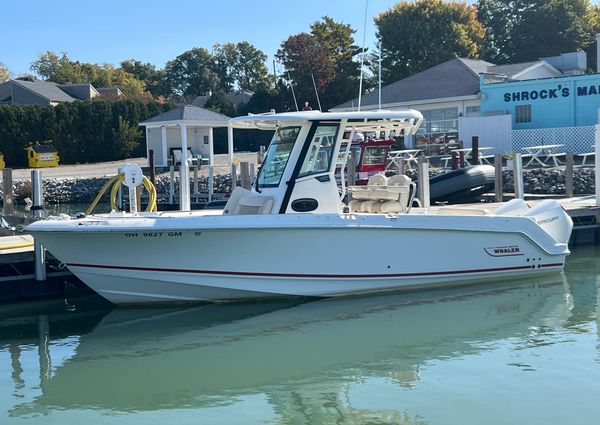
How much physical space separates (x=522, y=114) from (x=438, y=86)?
4.48 m

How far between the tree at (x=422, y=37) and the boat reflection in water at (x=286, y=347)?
4120 centimetres

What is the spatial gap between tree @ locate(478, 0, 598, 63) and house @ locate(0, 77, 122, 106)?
30.6 metres

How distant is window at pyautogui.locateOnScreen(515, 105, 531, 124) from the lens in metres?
31.2

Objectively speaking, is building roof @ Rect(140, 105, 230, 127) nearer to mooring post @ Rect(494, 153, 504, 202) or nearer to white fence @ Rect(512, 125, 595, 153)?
white fence @ Rect(512, 125, 595, 153)

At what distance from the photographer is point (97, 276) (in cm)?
1048

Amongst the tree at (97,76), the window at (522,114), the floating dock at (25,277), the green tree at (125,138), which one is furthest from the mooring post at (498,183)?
the tree at (97,76)

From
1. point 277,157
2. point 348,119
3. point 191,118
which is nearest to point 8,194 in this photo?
point 277,157

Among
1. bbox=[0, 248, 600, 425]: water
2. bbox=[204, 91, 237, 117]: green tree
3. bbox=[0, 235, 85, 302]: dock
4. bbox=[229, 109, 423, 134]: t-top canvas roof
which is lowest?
bbox=[0, 248, 600, 425]: water

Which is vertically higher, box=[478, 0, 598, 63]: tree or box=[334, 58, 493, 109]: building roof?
box=[478, 0, 598, 63]: tree

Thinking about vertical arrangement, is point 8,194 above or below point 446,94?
below

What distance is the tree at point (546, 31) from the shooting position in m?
55.7

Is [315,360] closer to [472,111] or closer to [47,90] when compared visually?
[472,111]

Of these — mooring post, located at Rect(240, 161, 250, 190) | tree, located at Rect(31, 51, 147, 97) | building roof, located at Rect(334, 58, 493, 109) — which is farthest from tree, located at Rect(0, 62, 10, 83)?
mooring post, located at Rect(240, 161, 250, 190)

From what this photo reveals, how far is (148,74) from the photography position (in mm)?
84312
